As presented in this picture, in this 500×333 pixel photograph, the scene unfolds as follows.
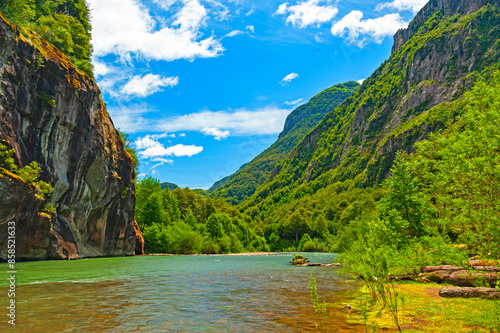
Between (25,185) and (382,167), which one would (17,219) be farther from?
(382,167)

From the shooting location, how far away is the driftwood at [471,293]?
11.2m

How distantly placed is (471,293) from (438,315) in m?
2.62

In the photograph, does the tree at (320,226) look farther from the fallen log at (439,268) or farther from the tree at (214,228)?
the fallen log at (439,268)

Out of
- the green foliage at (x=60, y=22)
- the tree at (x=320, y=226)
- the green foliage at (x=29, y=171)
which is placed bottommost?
the tree at (x=320, y=226)

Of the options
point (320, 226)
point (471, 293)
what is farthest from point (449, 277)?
point (320, 226)

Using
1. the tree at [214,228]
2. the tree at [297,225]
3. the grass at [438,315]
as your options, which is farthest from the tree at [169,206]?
the tree at [297,225]

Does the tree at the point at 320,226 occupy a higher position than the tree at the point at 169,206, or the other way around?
the tree at the point at 169,206

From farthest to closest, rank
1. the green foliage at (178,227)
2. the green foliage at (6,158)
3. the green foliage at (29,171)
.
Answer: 1. the green foliage at (178,227)
2. the green foliage at (29,171)
3. the green foliage at (6,158)

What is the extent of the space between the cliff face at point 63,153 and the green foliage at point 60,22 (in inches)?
169

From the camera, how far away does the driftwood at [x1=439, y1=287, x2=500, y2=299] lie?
1118 centimetres

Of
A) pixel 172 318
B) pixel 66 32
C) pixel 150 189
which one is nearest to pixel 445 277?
pixel 172 318

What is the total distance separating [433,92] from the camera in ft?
608

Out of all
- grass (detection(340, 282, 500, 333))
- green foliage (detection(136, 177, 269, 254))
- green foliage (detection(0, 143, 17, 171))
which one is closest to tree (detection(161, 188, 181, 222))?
green foliage (detection(136, 177, 269, 254))

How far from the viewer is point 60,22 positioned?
59469 millimetres
